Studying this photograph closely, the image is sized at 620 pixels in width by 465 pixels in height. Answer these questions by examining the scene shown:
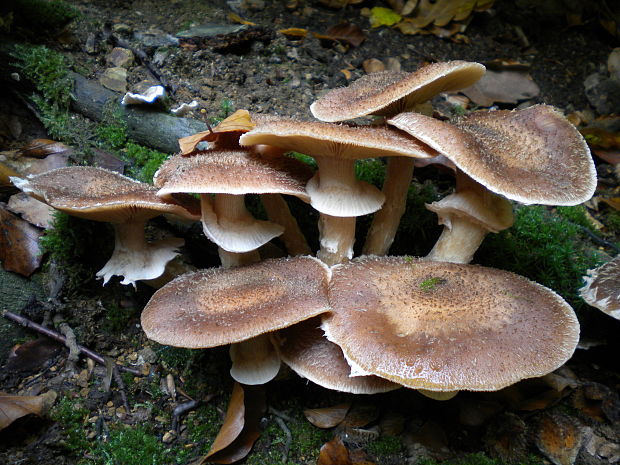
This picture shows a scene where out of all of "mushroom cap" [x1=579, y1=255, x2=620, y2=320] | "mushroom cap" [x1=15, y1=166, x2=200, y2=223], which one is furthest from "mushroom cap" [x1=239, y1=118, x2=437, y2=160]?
"mushroom cap" [x1=579, y1=255, x2=620, y2=320]

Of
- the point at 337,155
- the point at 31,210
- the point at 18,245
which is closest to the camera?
the point at 337,155

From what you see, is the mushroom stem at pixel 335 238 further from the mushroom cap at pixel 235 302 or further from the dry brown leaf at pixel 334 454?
the dry brown leaf at pixel 334 454

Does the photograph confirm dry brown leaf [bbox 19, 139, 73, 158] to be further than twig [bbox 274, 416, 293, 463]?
Yes

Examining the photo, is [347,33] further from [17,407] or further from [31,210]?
[17,407]

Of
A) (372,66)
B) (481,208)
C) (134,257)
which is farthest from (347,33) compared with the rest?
(134,257)

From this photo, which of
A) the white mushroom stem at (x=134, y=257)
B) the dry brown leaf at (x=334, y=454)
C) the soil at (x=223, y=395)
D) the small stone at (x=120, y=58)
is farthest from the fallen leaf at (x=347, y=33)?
the dry brown leaf at (x=334, y=454)

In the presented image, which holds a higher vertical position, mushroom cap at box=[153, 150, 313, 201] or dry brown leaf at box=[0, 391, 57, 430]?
mushroom cap at box=[153, 150, 313, 201]

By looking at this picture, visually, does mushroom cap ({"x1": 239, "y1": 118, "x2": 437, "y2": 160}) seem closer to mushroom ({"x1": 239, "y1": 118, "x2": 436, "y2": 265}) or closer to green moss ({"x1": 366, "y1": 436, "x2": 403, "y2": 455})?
mushroom ({"x1": 239, "y1": 118, "x2": 436, "y2": 265})
